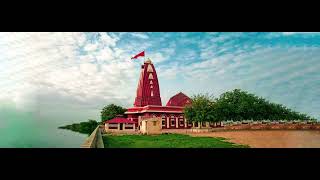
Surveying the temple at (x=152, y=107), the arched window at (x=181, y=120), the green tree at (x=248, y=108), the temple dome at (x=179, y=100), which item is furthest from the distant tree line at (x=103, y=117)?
the green tree at (x=248, y=108)

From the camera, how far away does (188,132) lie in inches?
242

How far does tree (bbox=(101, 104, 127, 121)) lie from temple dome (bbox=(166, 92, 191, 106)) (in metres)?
0.81

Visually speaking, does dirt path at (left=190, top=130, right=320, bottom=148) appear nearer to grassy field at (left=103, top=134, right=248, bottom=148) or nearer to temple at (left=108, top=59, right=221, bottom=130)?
grassy field at (left=103, top=134, right=248, bottom=148)

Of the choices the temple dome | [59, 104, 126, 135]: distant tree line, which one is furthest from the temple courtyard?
the temple dome

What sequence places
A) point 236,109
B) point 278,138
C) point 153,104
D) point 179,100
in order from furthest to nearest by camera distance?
point 236,109
point 153,104
point 179,100
point 278,138

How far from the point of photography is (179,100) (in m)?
6.11

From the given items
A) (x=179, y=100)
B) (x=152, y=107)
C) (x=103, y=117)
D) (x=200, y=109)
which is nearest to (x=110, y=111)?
(x=103, y=117)

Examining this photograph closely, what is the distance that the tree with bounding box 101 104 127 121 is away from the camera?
6.00 meters

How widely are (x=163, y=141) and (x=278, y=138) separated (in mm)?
Result: 1919

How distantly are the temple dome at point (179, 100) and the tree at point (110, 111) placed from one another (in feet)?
2.65

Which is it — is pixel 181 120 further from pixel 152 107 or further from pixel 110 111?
pixel 110 111
